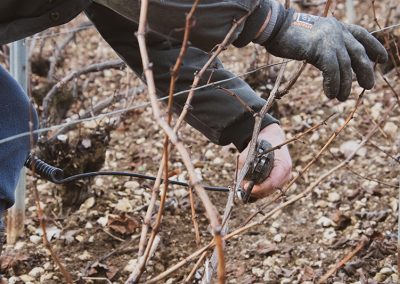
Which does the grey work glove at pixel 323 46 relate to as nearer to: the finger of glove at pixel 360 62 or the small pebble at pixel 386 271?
the finger of glove at pixel 360 62

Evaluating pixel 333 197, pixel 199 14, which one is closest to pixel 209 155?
pixel 333 197

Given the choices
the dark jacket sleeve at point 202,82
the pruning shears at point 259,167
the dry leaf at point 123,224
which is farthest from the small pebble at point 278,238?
the pruning shears at point 259,167

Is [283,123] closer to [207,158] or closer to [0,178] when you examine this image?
[207,158]

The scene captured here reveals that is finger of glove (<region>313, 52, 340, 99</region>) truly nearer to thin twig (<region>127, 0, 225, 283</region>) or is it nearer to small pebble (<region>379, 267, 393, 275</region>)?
thin twig (<region>127, 0, 225, 283</region>)

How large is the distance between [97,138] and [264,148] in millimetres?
1265

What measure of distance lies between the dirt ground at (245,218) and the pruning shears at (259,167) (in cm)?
50

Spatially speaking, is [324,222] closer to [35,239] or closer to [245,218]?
[245,218]

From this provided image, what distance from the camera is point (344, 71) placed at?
2.07 m

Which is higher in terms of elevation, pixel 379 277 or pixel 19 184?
pixel 19 184

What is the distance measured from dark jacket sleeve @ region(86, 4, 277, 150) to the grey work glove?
1.32ft

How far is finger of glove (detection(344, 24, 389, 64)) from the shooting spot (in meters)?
2.18

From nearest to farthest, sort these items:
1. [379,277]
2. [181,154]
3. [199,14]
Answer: [181,154]
[199,14]
[379,277]

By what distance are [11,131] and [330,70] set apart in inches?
39.8

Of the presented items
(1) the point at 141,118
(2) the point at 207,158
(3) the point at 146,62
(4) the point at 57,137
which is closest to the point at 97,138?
(4) the point at 57,137
